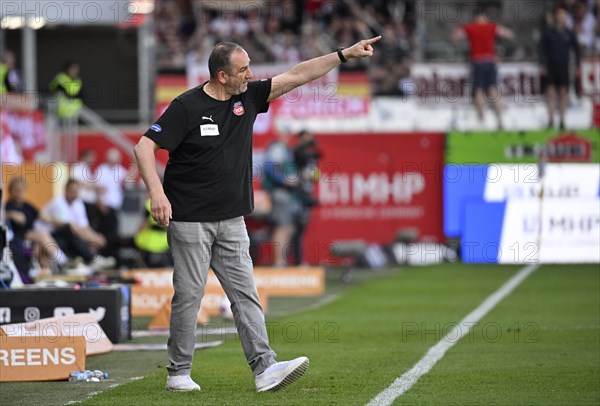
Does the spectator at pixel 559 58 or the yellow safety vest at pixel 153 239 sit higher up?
the spectator at pixel 559 58

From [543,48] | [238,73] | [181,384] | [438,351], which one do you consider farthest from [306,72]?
[543,48]

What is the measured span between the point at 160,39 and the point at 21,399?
74.8ft

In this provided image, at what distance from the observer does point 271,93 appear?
8898 millimetres

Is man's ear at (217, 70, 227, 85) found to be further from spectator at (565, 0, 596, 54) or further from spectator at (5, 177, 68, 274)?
spectator at (565, 0, 596, 54)

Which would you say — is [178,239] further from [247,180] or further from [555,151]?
[555,151]

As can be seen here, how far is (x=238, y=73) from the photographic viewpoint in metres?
8.60

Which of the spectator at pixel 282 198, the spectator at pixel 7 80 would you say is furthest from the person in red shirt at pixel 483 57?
the spectator at pixel 7 80

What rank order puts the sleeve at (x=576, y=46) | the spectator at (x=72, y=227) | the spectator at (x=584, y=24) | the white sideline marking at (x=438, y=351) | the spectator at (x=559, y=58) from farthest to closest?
the spectator at (x=584, y=24) < the sleeve at (x=576, y=46) < the spectator at (x=559, y=58) < the spectator at (x=72, y=227) < the white sideline marking at (x=438, y=351)

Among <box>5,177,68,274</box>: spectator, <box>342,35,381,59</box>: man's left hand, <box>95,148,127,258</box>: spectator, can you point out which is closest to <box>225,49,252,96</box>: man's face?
<box>342,35,381,59</box>: man's left hand

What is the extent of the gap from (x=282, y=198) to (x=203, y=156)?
45.9 ft

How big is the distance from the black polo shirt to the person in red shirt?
17272mm

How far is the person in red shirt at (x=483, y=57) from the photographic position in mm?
25484

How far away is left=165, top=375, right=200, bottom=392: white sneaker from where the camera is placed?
866cm

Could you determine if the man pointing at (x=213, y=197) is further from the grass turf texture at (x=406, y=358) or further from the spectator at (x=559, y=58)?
the spectator at (x=559, y=58)
